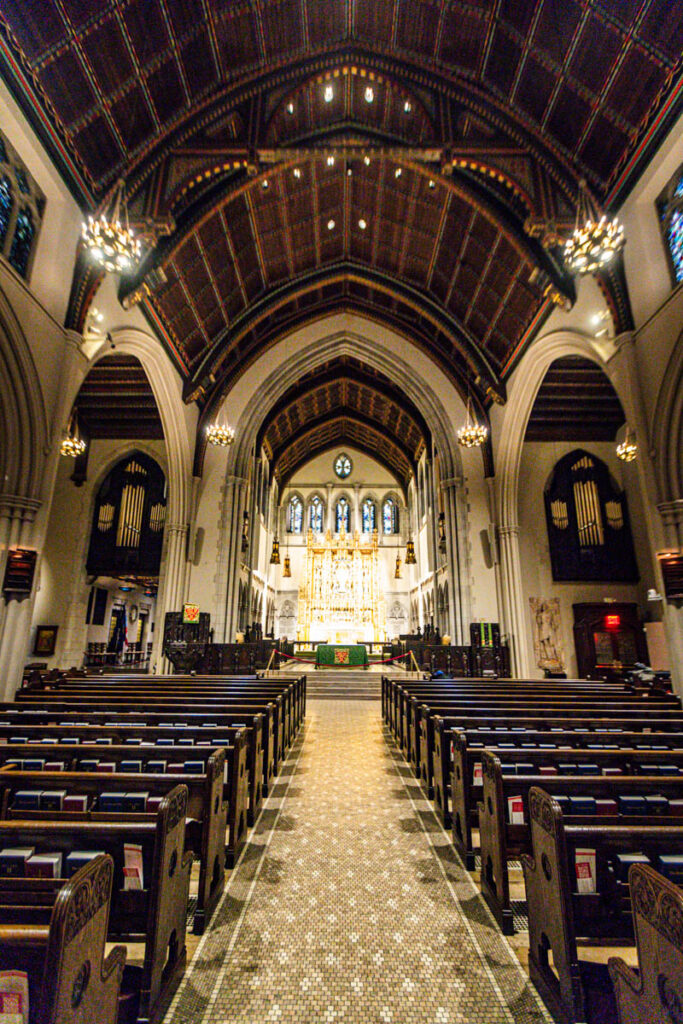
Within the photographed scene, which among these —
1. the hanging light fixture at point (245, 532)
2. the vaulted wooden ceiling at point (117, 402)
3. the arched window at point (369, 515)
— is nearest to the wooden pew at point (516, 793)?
the hanging light fixture at point (245, 532)

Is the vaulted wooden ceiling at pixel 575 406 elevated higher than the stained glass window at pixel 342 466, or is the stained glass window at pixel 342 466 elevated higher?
the stained glass window at pixel 342 466

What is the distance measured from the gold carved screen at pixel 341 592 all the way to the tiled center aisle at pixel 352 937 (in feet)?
57.9

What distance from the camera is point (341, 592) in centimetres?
2302

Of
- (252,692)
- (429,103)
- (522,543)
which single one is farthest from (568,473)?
(252,692)

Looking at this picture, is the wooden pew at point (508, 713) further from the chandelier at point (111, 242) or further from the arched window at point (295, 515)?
the arched window at point (295, 515)

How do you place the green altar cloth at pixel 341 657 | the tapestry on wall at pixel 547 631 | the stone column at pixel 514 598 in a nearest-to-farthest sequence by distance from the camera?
the stone column at pixel 514 598
the tapestry on wall at pixel 547 631
the green altar cloth at pixel 341 657

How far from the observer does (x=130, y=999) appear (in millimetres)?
1705

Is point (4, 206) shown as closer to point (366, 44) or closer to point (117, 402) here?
point (366, 44)

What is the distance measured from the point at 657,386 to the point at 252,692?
727cm

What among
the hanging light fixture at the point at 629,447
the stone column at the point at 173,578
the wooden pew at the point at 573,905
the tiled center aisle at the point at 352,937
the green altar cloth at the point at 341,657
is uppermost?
the hanging light fixture at the point at 629,447

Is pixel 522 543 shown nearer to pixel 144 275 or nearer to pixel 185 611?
pixel 185 611

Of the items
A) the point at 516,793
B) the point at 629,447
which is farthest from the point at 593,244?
the point at 516,793

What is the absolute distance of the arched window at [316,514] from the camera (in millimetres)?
26922

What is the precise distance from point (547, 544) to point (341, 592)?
10938 mm
